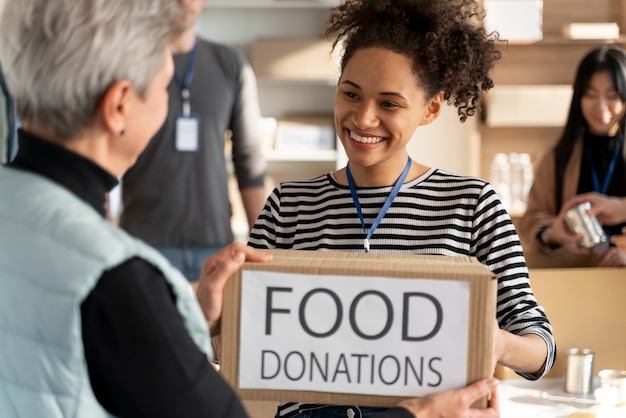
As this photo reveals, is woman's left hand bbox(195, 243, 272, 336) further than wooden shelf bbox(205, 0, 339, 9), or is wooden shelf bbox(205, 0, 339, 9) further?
wooden shelf bbox(205, 0, 339, 9)

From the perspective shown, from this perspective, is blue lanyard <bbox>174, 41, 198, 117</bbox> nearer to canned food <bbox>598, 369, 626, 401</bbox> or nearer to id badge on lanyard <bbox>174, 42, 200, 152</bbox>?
id badge on lanyard <bbox>174, 42, 200, 152</bbox>

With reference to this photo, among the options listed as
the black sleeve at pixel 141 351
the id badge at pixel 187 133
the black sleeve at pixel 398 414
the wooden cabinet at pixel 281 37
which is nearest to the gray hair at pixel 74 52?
the black sleeve at pixel 141 351

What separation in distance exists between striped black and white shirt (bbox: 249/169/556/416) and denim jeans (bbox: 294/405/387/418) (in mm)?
16

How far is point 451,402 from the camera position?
1112mm

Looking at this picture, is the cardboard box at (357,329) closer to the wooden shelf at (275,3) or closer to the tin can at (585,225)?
the tin can at (585,225)

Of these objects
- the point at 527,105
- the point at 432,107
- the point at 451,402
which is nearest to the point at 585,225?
the point at 432,107

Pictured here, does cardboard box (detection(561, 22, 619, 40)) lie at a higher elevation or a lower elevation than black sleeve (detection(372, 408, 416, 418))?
higher

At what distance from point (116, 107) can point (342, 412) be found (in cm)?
68

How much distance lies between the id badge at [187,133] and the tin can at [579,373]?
1.48 m

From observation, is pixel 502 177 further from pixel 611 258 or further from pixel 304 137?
pixel 611 258

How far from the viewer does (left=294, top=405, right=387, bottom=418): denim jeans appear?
138cm

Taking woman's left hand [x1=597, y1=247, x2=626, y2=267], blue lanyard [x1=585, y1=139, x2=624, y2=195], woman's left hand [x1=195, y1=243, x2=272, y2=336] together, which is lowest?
woman's left hand [x1=597, y1=247, x2=626, y2=267]

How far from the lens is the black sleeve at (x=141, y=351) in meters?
0.86

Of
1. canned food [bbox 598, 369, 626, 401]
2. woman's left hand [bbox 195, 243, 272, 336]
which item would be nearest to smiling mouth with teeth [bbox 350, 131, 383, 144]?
woman's left hand [bbox 195, 243, 272, 336]
